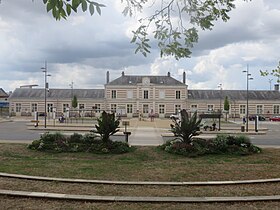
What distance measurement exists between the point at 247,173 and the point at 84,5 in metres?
8.69

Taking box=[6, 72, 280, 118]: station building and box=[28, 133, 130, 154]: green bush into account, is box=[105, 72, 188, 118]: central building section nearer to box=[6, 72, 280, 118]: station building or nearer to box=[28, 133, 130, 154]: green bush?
box=[6, 72, 280, 118]: station building

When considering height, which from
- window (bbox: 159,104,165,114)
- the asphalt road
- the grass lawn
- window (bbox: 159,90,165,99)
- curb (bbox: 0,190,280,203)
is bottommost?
the asphalt road

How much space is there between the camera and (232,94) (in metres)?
81.5

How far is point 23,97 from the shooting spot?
259 ft

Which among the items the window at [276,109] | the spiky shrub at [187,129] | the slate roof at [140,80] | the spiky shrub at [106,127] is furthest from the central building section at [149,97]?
the spiky shrub at [187,129]

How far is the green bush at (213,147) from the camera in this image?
50.3 feet

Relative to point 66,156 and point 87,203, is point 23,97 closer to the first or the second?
point 66,156

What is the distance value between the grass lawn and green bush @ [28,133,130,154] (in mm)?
544

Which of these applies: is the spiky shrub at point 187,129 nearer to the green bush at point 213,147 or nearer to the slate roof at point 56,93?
the green bush at point 213,147

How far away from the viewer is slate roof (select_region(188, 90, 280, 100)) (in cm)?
7950

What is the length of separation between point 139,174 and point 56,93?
74806 millimetres

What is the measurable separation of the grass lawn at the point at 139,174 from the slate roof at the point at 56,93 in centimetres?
6491

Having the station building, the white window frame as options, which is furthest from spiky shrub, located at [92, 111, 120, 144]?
the white window frame

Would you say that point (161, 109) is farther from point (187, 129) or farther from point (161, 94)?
point (187, 129)
